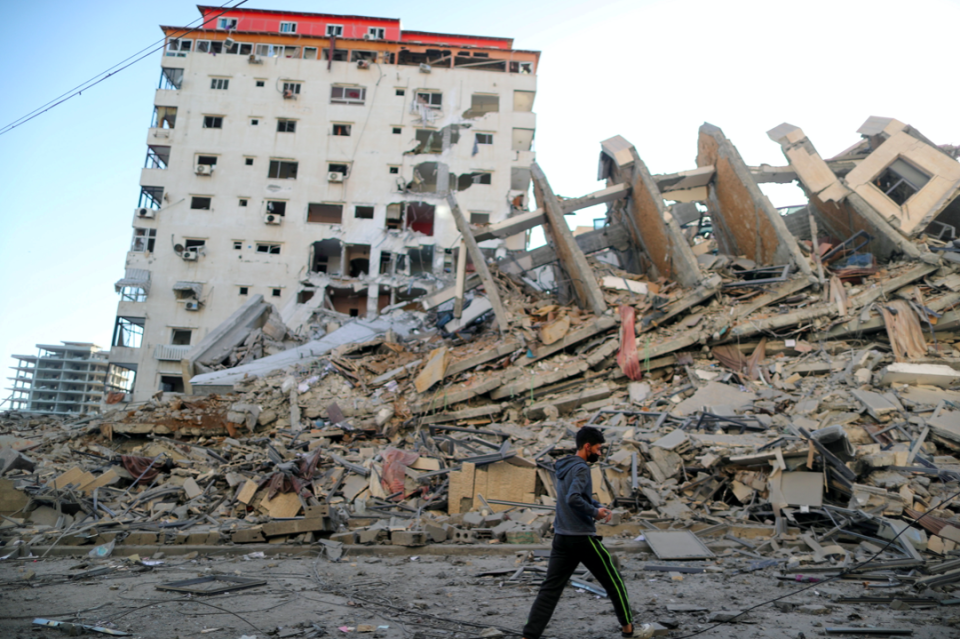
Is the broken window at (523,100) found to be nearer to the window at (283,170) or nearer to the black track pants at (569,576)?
the window at (283,170)

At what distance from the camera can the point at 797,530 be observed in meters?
5.86

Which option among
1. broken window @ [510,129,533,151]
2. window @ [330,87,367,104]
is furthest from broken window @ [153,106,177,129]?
broken window @ [510,129,533,151]

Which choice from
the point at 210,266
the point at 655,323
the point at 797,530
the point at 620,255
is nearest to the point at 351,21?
the point at 210,266

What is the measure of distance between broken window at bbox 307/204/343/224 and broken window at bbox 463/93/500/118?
840 cm

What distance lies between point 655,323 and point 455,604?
891 cm

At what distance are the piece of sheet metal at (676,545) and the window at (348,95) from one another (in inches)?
1202

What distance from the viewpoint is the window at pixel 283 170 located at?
1236 inches

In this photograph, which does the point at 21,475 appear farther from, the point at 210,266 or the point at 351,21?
the point at 351,21

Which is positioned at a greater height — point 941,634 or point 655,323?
point 655,323

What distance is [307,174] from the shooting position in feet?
103

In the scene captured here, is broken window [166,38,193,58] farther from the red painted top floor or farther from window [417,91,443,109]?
window [417,91,443,109]

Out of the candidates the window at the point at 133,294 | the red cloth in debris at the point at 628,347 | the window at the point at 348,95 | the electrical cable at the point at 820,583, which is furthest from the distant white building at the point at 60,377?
the electrical cable at the point at 820,583

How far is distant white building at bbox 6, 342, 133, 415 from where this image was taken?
108ft

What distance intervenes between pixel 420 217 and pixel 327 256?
17.1 ft
